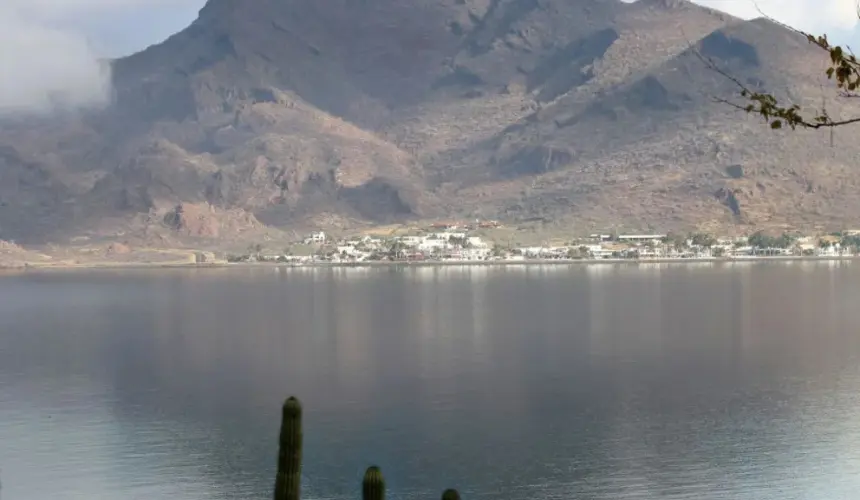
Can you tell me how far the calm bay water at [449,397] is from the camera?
38969mm

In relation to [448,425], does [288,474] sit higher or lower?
higher

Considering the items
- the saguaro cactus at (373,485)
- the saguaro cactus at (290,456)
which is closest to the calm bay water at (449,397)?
the saguaro cactus at (290,456)

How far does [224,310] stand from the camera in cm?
11069

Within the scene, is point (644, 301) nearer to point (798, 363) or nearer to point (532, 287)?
point (532, 287)

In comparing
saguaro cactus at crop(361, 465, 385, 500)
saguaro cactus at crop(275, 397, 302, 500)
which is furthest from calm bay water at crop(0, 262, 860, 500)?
saguaro cactus at crop(361, 465, 385, 500)

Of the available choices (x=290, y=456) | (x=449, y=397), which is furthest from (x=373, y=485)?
(x=449, y=397)

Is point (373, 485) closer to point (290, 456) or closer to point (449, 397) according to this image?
point (290, 456)

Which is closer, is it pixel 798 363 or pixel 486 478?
pixel 486 478

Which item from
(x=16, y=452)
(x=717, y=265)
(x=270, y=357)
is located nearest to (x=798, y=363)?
(x=270, y=357)

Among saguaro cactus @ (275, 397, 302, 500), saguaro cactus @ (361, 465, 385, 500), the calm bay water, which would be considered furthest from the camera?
the calm bay water

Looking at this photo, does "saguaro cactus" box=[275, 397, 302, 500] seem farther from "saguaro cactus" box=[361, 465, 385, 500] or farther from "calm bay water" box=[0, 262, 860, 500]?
"calm bay water" box=[0, 262, 860, 500]

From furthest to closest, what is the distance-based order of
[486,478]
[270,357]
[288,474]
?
[270,357] → [486,478] → [288,474]

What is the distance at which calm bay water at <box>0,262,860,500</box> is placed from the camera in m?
39.0

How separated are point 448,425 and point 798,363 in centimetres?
2515
